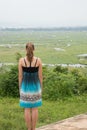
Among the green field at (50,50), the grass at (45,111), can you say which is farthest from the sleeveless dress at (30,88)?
the green field at (50,50)

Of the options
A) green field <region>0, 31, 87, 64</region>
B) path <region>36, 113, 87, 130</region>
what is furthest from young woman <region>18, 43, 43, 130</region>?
green field <region>0, 31, 87, 64</region>

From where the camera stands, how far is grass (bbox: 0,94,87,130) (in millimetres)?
7353

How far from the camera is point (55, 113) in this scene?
336 inches

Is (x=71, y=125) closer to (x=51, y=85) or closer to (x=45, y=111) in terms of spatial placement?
(x=45, y=111)

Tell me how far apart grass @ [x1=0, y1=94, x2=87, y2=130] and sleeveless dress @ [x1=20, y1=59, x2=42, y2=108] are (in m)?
1.66

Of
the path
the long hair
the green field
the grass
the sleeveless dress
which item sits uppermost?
the long hair

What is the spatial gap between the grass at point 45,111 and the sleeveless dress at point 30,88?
166 cm

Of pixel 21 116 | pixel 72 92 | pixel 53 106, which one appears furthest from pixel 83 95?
pixel 21 116

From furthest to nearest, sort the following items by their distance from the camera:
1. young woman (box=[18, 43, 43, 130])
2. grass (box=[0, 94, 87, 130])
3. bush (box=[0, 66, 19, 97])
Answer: bush (box=[0, 66, 19, 97])
grass (box=[0, 94, 87, 130])
young woman (box=[18, 43, 43, 130])

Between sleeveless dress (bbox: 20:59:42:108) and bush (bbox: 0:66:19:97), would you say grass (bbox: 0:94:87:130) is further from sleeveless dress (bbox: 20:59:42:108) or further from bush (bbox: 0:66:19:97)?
sleeveless dress (bbox: 20:59:42:108)

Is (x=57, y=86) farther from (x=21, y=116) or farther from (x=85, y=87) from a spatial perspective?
(x=21, y=116)

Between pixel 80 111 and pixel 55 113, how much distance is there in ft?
1.84

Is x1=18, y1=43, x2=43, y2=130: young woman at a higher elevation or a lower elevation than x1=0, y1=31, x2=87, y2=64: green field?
higher

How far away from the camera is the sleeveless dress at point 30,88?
17.5 ft
